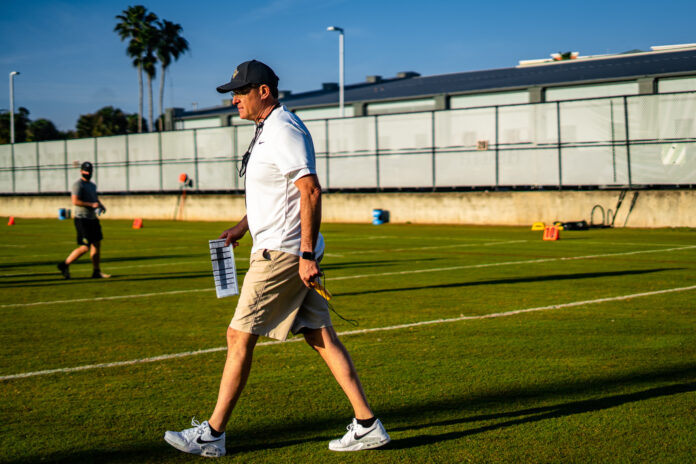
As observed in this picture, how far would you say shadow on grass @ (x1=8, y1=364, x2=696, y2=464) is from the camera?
172 inches

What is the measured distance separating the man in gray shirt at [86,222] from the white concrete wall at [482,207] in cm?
1779

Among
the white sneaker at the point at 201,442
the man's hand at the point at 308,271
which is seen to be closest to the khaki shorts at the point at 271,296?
the man's hand at the point at 308,271

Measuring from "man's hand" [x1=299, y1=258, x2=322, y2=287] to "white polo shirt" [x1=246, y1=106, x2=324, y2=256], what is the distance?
0.13m

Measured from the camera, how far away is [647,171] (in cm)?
2627

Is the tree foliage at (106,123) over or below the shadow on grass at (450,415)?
over

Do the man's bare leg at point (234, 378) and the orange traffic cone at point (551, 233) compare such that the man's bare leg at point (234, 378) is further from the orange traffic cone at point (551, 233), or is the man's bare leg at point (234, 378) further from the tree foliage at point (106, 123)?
the tree foliage at point (106, 123)

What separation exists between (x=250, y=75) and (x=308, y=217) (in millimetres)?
856

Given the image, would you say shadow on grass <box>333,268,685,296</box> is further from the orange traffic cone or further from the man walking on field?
the orange traffic cone

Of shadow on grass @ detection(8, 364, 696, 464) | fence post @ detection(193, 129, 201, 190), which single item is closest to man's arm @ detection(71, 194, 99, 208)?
shadow on grass @ detection(8, 364, 696, 464)

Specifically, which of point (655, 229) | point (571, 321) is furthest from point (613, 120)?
point (571, 321)

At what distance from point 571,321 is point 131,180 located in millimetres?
37660

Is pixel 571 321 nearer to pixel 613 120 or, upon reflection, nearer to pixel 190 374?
pixel 190 374

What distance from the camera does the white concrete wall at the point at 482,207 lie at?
A: 2512 cm

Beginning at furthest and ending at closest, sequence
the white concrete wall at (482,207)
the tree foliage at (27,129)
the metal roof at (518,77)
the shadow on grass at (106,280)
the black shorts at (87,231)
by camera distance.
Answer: the tree foliage at (27,129) → the metal roof at (518,77) → the white concrete wall at (482,207) → the black shorts at (87,231) → the shadow on grass at (106,280)
